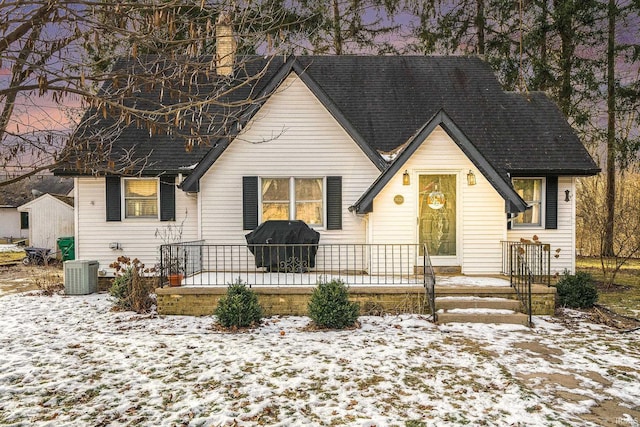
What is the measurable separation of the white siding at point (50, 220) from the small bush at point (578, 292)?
887 inches

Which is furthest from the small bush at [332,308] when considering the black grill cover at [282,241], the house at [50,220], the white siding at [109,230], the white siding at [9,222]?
the white siding at [9,222]

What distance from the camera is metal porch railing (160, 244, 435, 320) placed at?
984cm

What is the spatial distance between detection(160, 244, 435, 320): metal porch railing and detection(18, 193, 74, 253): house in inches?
580

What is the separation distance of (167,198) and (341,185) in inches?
195

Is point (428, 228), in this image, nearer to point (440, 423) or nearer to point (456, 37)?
point (440, 423)

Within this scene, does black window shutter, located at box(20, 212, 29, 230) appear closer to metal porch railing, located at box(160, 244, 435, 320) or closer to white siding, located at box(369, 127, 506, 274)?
metal porch railing, located at box(160, 244, 435, 320)

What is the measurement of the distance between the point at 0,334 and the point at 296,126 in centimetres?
796

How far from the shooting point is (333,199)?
11938mm

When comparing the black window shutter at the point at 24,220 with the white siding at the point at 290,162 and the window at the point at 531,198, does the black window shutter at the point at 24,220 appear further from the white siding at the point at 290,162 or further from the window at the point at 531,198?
the window at the point at 531,198

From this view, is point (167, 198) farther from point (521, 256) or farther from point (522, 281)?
point (522, 281)

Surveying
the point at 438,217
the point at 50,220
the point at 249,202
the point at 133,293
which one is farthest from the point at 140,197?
the point at 50,220

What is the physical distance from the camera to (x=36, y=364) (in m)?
6.47

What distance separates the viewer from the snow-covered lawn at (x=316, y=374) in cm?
499

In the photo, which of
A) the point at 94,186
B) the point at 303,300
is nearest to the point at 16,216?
the point at 94,186
